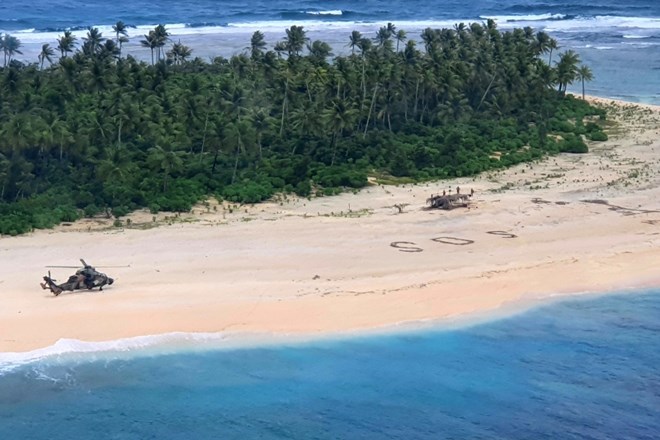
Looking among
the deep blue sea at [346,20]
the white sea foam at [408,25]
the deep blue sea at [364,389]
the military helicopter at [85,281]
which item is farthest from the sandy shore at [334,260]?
the white sea foam at [408,25]

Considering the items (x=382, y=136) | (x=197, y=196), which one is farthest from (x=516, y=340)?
(x=382, y=136)

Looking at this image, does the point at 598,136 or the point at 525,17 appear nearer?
the point at 598,136

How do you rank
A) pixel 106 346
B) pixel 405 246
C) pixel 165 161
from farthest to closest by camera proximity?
pixel 165 161 < pixel 405 246 < pixel 106 346

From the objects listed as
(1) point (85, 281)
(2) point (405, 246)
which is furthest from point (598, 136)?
(1) point (85, 281)

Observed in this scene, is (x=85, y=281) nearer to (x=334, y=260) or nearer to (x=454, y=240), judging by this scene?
(x=334, y=260)

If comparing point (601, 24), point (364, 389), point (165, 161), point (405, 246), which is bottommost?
point (364, 389)

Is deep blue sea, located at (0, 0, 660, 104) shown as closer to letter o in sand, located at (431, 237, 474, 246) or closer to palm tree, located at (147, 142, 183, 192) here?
palm tree, located at (147, 142, 183, 192)
